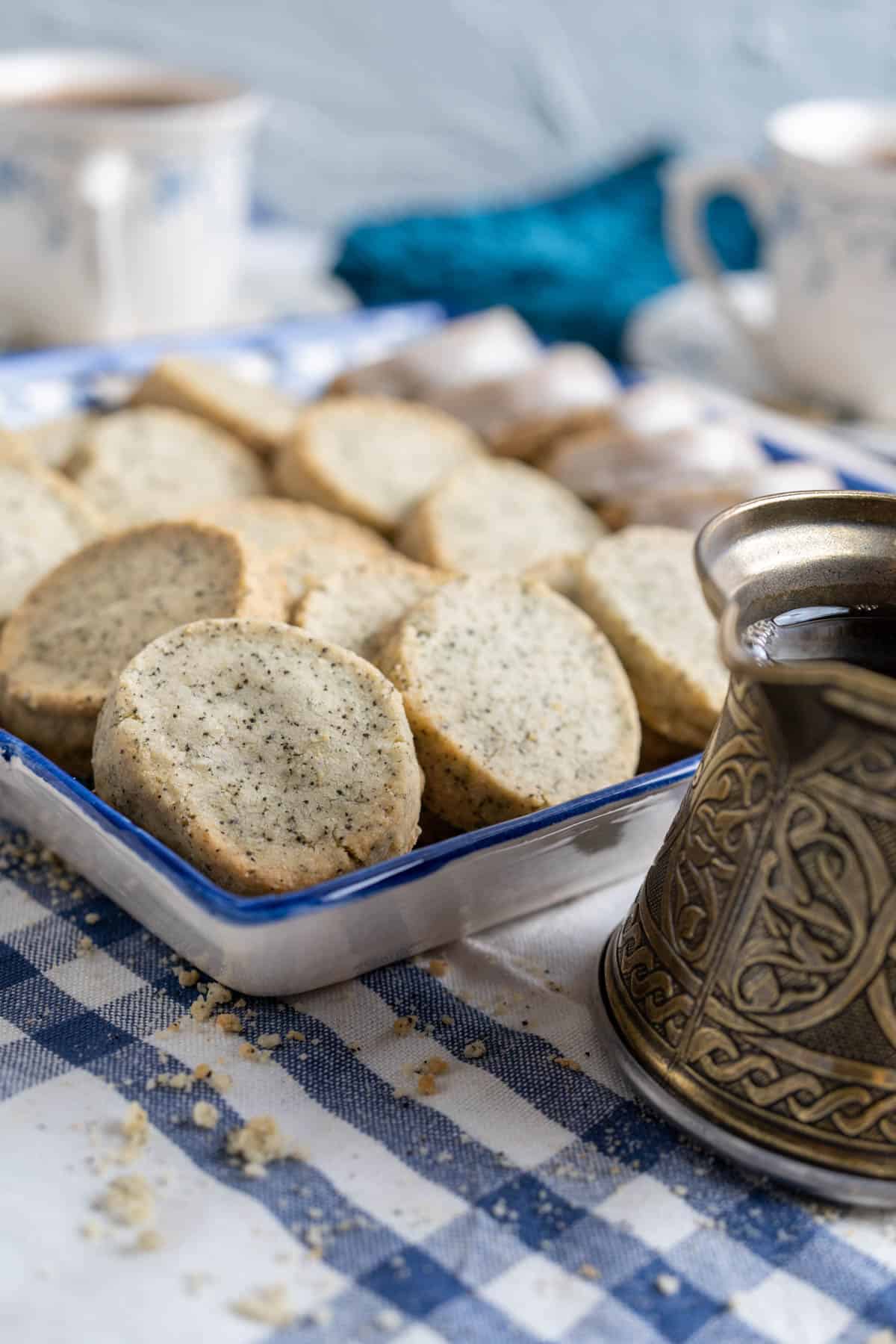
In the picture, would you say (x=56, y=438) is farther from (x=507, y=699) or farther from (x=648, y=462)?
(x=507, y=699)

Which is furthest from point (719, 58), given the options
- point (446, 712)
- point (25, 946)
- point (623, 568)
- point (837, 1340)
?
point (837, 1340)

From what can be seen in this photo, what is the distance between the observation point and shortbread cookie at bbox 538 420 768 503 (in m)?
1.85

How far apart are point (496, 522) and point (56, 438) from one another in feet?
2.18

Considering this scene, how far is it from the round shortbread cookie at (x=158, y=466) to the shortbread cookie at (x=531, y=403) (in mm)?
334

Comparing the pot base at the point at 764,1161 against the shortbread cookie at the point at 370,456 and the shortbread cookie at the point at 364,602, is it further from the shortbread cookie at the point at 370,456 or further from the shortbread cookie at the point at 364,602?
the shortbread cookie at the point at 370,456

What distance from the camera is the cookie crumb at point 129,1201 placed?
0.93m

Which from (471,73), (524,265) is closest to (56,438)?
(524,265)

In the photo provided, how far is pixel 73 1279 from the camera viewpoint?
891 millimetres

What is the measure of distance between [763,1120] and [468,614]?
1.81 ft

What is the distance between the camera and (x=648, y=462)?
1.87 metres

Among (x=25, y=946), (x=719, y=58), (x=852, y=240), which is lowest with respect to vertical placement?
(x=25, y=946)

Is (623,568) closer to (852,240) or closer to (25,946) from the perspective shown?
(25,946)

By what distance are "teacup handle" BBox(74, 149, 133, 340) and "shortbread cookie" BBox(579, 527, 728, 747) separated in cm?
124

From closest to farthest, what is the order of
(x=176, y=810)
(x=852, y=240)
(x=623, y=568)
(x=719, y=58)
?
(x=176, y=810) → (x=623, y=568) → (x=852, y=240) → (x=719, y=58)
